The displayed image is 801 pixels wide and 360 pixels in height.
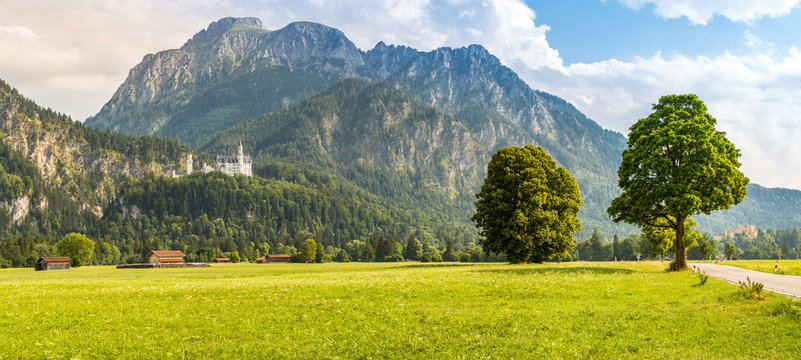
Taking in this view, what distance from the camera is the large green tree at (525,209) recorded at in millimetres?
67125

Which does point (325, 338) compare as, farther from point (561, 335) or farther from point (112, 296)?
point (112, 296)

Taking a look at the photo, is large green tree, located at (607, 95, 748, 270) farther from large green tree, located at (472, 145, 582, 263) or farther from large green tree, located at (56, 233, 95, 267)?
large green tree, located at (56, 233, 95, 267)

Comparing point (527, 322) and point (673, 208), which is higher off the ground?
point (673, 208)

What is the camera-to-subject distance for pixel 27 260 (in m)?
181

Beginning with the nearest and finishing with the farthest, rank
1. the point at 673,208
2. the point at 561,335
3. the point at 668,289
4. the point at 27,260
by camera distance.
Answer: the point at 561,335, the point at 668,289, the point at 673,208, the point at 27,260

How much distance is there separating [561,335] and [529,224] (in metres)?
48.5

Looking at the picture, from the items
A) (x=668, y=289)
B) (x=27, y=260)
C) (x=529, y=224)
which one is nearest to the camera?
(x=668, y=289)

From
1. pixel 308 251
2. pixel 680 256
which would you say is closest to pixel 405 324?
pixel 680 256

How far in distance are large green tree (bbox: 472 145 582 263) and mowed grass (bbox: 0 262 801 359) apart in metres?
33.9

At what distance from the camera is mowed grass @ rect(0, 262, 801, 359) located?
18703mm

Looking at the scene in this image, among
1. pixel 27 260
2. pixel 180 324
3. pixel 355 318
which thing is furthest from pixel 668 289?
pixel 27 260

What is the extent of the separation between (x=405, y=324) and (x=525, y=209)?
157 feet

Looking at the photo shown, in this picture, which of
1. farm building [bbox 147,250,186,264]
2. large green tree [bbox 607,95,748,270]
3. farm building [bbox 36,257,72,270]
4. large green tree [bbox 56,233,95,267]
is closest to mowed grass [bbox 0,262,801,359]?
large green tree [bbox 607,95,748,270]

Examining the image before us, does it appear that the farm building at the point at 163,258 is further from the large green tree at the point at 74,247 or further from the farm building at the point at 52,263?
the large green tree at the point at 74,247
